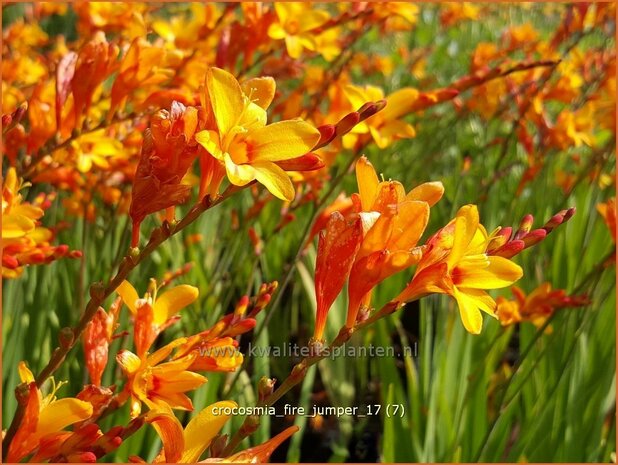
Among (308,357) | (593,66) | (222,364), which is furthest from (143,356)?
(593,66)

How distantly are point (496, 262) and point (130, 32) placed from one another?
3.52 feet

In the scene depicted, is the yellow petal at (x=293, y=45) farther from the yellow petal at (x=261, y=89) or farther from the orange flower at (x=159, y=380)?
the orange flower at (x=159, y=380)

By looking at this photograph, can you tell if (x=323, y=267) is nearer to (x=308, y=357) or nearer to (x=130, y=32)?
(x=308, y=357)

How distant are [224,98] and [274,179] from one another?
0.07m

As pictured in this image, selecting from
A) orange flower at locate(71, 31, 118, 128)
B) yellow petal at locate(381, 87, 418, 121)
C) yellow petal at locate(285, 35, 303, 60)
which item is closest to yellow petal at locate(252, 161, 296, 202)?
orange flower at locate(71, 31, 118, 128)

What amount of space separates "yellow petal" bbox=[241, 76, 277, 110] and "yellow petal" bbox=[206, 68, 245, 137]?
56mm

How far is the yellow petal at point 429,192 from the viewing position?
58 cm

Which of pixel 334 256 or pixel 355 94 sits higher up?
pixel 355 94

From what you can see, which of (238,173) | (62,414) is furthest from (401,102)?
(62,414)

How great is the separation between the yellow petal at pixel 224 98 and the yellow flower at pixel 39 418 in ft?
0.77

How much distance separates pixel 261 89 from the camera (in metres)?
0.61

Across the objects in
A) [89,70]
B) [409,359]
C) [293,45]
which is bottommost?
[409,359]

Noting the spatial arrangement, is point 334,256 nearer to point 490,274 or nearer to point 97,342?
point 490,274

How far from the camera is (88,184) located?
138 cm
